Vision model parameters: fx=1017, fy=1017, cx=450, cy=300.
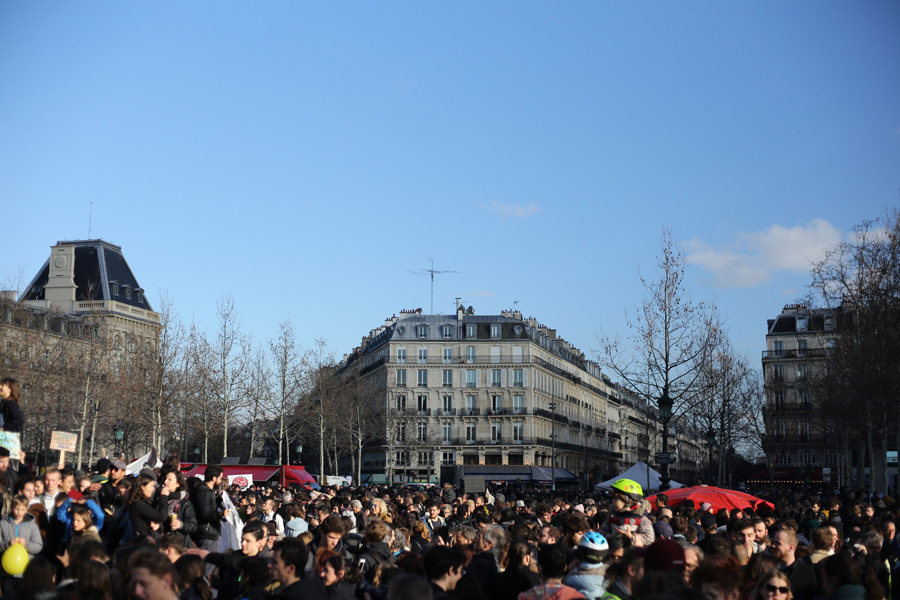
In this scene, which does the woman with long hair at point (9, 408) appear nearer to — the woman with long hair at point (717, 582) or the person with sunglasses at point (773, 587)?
the woman with long hair at point (717, 582)

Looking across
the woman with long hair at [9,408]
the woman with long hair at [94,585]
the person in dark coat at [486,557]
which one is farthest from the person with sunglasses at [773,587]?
the woman with long hair at [9,408]

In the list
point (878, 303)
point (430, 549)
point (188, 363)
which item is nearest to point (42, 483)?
point (430, 549)

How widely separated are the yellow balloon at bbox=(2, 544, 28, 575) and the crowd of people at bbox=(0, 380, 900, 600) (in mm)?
26

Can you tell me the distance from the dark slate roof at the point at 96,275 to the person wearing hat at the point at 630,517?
82.4m

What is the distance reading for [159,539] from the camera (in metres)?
8.03

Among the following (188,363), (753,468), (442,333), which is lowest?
(753,468)

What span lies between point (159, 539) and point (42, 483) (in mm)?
3310

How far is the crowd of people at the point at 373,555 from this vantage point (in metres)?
5.80

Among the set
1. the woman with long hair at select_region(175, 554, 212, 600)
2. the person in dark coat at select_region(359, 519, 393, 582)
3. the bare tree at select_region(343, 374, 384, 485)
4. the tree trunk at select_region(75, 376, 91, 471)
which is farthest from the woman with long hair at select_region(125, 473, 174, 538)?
the bare tree at select_region(343, 374, 384, 485)

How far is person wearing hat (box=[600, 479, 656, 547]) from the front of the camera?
979 cm

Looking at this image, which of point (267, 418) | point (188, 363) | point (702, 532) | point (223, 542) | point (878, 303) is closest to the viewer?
point (223, 542)

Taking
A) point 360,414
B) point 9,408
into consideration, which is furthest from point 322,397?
point 9,408

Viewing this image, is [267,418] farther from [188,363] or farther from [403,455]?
[403,455]

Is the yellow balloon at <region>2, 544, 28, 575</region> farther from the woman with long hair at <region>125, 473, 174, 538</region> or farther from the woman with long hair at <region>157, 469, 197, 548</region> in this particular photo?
the woman with long hair at <region>157, 469, 197, 548</region>
